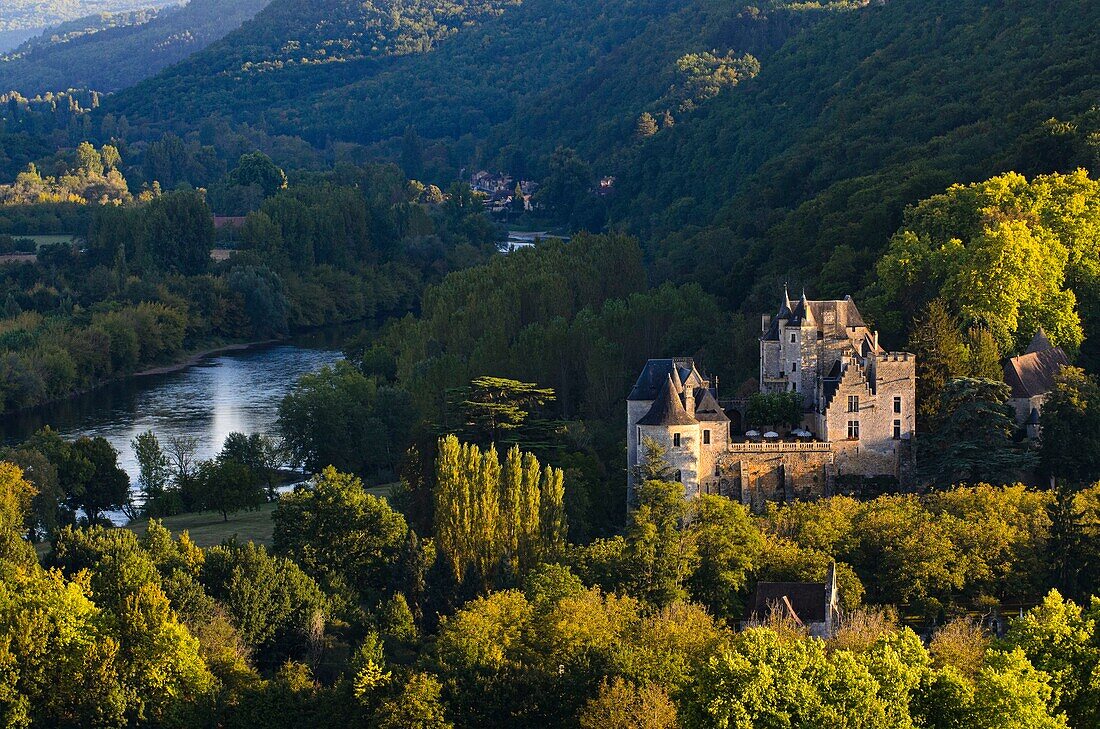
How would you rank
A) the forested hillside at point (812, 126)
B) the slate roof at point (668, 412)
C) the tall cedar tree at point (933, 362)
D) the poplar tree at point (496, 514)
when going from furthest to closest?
1. the forested hillside at point (812, 126)
2. the tall cedar tree at point (933, 362)
3. the slate roof at point (668, 412)
4. the poplar tree at point (496, 514)

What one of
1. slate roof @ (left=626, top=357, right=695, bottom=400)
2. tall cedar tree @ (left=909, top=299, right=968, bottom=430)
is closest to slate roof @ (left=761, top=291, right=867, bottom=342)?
tall cedar tree @ (left=909, top=299, right=968, bottom=430)

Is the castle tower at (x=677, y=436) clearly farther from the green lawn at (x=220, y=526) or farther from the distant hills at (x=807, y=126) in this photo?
the green lawn at (x=220, y=526)

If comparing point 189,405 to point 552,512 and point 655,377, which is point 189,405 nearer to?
point 655,377

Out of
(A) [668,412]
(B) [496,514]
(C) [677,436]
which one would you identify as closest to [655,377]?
(A) [668,412]

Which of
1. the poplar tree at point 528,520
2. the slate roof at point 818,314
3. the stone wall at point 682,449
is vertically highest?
the slate roof at point 818,314

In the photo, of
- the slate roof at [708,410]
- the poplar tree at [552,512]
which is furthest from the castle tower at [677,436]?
the poplar tree at [552,512]

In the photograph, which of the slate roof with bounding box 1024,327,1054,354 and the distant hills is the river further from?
the slate roof with bounding box 1024,327,1054,354
